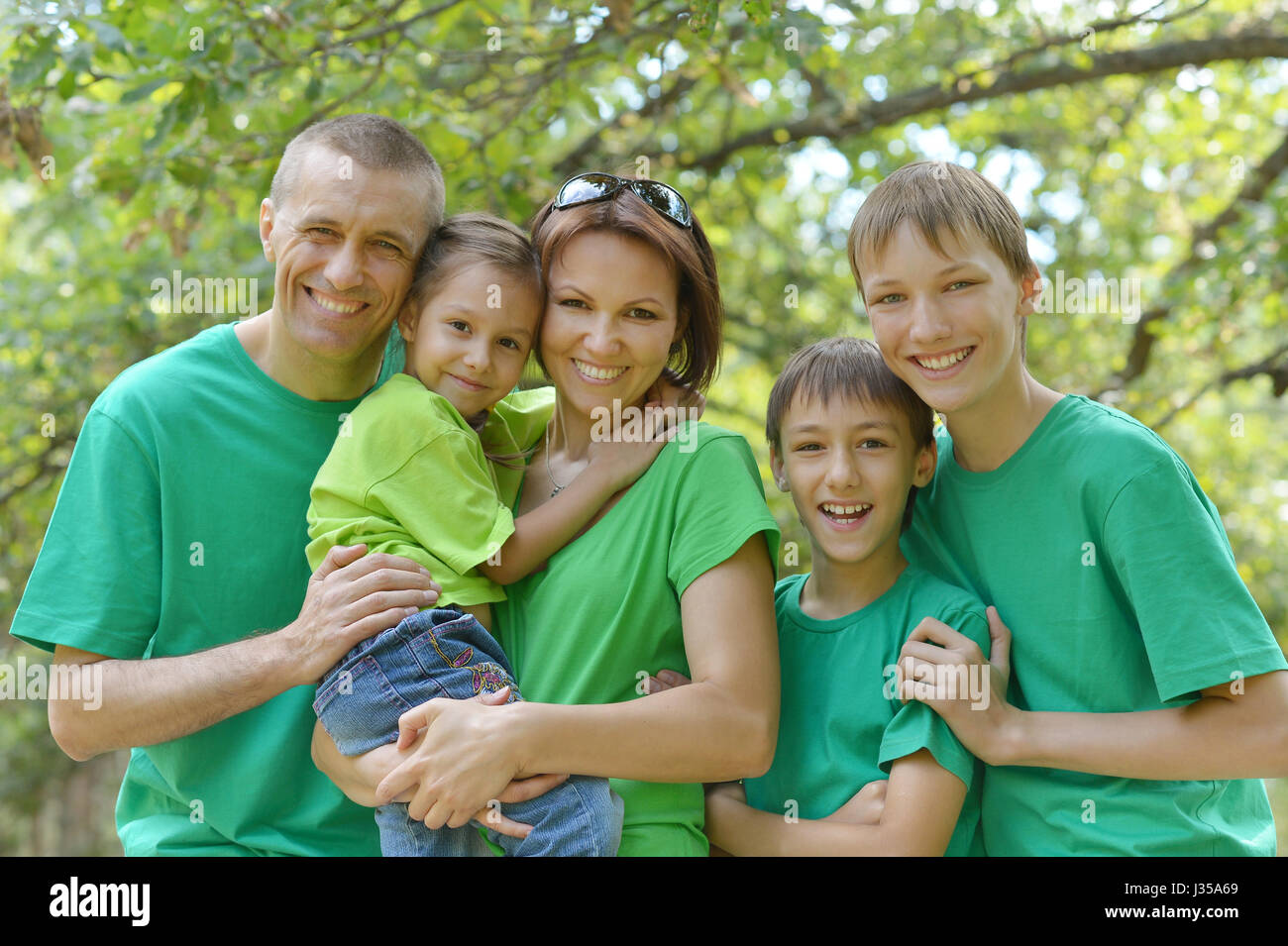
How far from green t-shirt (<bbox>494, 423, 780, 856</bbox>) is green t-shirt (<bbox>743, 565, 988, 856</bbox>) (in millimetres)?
242

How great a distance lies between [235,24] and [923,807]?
3.34 metres

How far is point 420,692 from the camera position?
2.29m

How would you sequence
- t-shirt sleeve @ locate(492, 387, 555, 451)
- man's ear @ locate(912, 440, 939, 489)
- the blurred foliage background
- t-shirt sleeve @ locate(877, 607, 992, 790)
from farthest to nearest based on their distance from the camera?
1. the blurred foliage background
2. t-shirt sleeve @ locate(492, 387, 555, 451)
3. man's ear @ locate(912, 440, 939, 489)
4. t-shirt sleeve @ locate(877, 607, 992, 790)

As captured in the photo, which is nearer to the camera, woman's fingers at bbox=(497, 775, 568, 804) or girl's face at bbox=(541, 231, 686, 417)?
woman's fingers at bbox=(497, 775, 568, 804)

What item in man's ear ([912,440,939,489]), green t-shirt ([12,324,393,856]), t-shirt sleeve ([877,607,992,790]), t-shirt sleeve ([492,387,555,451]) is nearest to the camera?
t-shirt sleeve ([877,607,992,790])

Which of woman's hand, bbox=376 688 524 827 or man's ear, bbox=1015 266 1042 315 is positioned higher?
man's ear, bbox=1015 266 1042 315

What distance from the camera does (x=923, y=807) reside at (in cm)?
222

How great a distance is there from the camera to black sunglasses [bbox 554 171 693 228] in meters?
2.59

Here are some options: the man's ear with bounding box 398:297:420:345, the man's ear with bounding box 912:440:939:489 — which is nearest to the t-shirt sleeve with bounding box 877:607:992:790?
the man's ear with bounding box 912:440:939:489

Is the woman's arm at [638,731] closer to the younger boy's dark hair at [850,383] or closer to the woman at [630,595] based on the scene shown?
the woman at [630,595]

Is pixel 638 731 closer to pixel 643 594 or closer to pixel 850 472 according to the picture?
pixel 643 594

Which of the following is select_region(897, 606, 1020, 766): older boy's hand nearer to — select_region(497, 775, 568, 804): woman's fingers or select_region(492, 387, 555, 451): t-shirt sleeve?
select_region(497, 775, 568, 804): woman's fingers

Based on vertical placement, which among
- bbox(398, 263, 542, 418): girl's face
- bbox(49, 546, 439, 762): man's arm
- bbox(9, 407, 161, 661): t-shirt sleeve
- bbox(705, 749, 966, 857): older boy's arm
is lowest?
bbox(705, 749, 966, 857): older boy's arm

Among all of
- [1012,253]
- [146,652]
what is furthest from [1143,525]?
[146,652]
